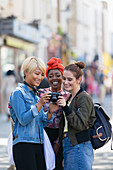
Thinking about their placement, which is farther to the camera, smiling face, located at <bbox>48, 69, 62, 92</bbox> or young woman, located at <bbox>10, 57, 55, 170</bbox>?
smiling face, located at <bbox>48, 69, 62, 92</bbox>

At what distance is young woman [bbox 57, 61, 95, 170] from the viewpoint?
13.7 feet

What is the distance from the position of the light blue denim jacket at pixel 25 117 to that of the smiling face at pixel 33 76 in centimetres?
7

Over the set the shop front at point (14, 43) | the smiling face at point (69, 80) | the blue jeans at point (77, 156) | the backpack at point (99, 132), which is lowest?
→ the blue jeans at point (77, 156)

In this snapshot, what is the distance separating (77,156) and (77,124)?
30 cm

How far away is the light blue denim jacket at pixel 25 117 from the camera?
406 centimetres

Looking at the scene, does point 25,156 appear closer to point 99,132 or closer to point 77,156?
point 77,156

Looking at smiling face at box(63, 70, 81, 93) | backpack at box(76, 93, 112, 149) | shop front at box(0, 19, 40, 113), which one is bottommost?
backpack at box(76, 93, 112, 149)

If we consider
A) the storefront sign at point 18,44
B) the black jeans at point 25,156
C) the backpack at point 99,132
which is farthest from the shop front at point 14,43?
the black jeans at point 25,156

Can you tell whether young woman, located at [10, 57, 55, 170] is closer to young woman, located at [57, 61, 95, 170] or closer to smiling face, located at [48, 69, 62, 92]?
young woman, located at [57, 61, 95, 170]

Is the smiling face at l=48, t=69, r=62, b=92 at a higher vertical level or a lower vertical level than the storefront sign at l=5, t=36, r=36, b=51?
lower

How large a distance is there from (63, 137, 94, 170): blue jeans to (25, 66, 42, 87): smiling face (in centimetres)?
61

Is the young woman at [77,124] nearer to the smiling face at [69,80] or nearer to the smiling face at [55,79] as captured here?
the smiling face at [69,80]

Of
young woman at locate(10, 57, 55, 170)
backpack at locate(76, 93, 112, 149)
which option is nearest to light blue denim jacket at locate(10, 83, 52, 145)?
young woman at locate(10, 57, 55, 170)

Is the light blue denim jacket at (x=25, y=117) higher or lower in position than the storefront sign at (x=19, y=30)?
lower
